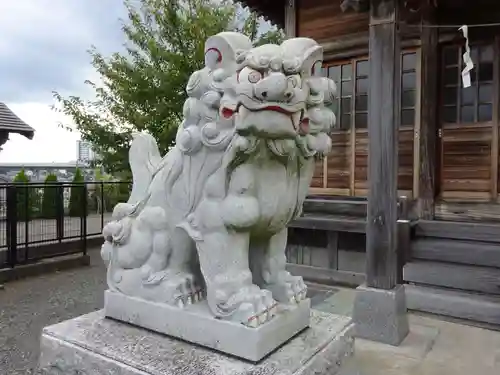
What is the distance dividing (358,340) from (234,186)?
245 centimetres

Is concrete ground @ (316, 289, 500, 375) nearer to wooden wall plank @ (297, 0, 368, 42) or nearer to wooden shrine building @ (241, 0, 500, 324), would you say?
wooden shrine building @ (241, 0, 500, 324)

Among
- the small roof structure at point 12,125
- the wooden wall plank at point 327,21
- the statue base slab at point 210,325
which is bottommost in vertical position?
the statue base slab at point 210,325

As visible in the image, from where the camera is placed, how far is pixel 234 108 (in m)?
1.44

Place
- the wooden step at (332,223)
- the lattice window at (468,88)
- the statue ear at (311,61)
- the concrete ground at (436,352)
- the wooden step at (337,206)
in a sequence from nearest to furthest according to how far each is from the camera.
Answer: the statue ear at (311,61), the concrete ground at (436,352), the lattice window at (468,88), the wooden step at (332,223), the wooden step at (337,206)

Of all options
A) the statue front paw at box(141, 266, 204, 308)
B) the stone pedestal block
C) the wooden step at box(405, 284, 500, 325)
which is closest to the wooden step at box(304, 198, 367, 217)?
the wooden step at box(405, 284, 500, 325)

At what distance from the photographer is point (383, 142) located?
11.0ft

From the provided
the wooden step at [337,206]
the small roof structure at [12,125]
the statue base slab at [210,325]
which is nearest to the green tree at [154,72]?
the small roof structure at [12,125]

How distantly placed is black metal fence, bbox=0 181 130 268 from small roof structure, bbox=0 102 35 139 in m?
0.99

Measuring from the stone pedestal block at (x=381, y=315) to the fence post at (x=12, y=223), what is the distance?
15.1 ft

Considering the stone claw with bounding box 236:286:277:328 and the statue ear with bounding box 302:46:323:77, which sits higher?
the statue ear with bounding box 302:46:323:77

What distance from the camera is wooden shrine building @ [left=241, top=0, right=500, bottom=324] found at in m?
3.41

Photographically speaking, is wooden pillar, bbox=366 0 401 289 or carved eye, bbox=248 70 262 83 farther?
wooden pillar, bbox=366 0 401 289

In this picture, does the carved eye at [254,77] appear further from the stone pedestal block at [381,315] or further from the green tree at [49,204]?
the green tree at [49,204]

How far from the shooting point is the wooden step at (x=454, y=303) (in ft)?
12.2
